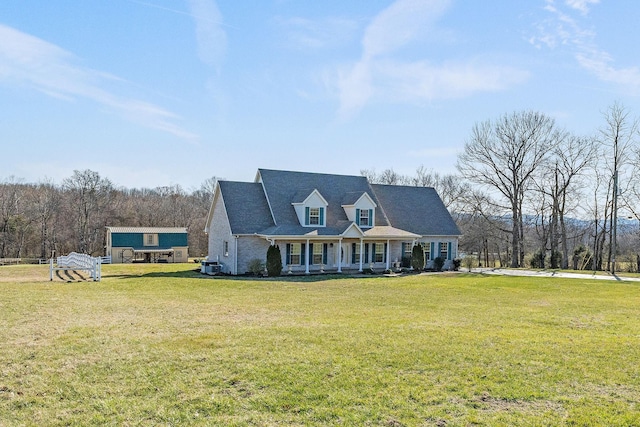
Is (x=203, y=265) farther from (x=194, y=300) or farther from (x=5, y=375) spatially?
(x=5, y=375)

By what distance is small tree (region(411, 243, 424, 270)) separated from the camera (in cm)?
3145

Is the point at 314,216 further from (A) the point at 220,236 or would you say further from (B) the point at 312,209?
(A) the point at 220,236

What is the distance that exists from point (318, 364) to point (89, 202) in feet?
176

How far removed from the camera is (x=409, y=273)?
3073 cm

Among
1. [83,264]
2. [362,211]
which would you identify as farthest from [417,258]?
[83,264]

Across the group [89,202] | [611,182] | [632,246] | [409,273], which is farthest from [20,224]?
[632,246]

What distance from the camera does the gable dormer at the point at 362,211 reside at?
31328 millimetres

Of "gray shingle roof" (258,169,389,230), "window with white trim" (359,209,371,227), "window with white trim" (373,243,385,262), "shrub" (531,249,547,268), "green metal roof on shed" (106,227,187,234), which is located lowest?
"shrub" (531,249,547,268)

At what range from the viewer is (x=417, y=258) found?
3145 cm

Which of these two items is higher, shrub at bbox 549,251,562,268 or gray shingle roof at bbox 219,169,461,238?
gray shingle roof at bbox 219,169,461,238

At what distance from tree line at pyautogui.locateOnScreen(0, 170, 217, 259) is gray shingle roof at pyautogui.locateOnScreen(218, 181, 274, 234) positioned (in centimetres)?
2841

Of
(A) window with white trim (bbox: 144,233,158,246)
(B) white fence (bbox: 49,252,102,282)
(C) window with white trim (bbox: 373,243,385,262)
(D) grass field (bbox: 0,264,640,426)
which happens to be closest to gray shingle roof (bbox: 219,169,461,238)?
(C) window with white trim (bbox: 373,243,385,262)

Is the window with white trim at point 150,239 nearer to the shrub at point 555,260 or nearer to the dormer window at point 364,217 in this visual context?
the dormer window at point 364,217

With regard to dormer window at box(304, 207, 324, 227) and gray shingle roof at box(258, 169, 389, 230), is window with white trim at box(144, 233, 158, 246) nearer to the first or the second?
gray shingle roof at box(258, 169, 389, 230)
